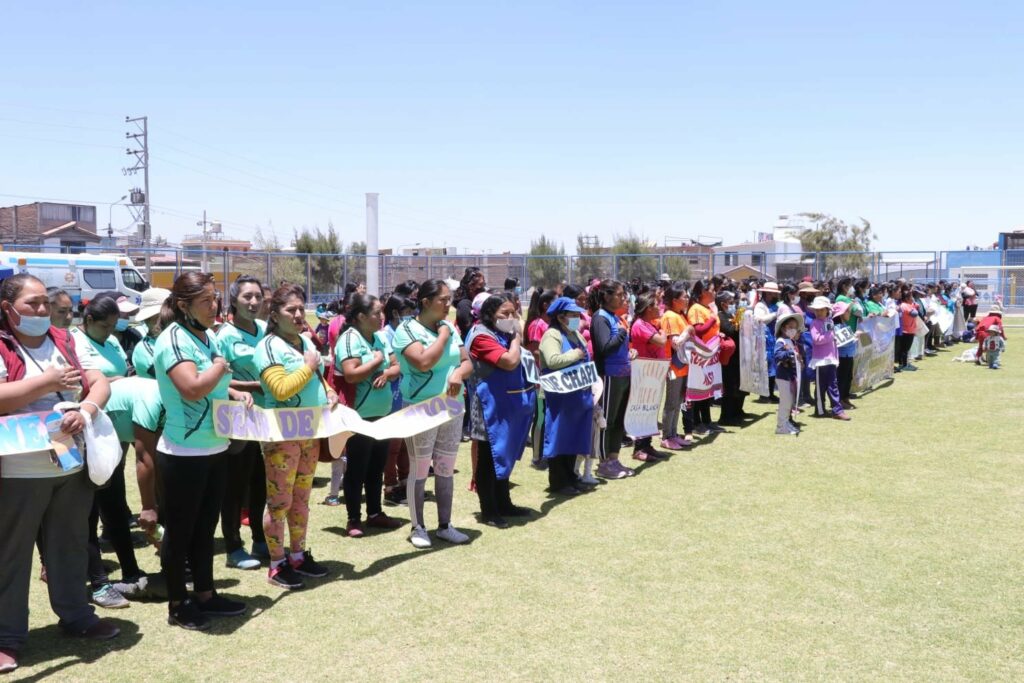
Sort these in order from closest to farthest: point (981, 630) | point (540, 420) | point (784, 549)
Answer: point (981, 630), point (784, 549), point (540, 420)

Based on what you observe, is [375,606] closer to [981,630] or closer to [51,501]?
[51,501]

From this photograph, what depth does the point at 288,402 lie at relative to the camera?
4859 millimetres

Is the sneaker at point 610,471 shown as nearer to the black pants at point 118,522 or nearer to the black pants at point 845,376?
the black pants at point 118,522

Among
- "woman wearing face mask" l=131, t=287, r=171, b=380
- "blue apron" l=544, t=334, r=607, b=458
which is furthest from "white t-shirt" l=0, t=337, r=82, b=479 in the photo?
"blue apron" l=544, t=334, r=607, b=458

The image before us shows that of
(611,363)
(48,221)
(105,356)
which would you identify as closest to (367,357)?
(105,356)

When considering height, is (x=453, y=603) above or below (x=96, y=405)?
below

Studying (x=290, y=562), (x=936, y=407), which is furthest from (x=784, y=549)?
(x=936, y=407)

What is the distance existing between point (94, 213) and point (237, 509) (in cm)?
7541

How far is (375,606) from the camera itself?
15.8 ft

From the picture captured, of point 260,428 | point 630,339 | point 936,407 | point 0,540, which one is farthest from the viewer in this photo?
point 936,407

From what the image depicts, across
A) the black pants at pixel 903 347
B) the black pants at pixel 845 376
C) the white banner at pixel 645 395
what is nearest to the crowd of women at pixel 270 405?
the white banner at pixel 645 395

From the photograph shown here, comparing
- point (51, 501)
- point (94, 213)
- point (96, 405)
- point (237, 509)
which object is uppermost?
point (94, 213)

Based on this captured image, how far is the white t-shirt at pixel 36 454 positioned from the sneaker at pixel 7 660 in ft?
2.84

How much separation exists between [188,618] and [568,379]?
11.6ft
